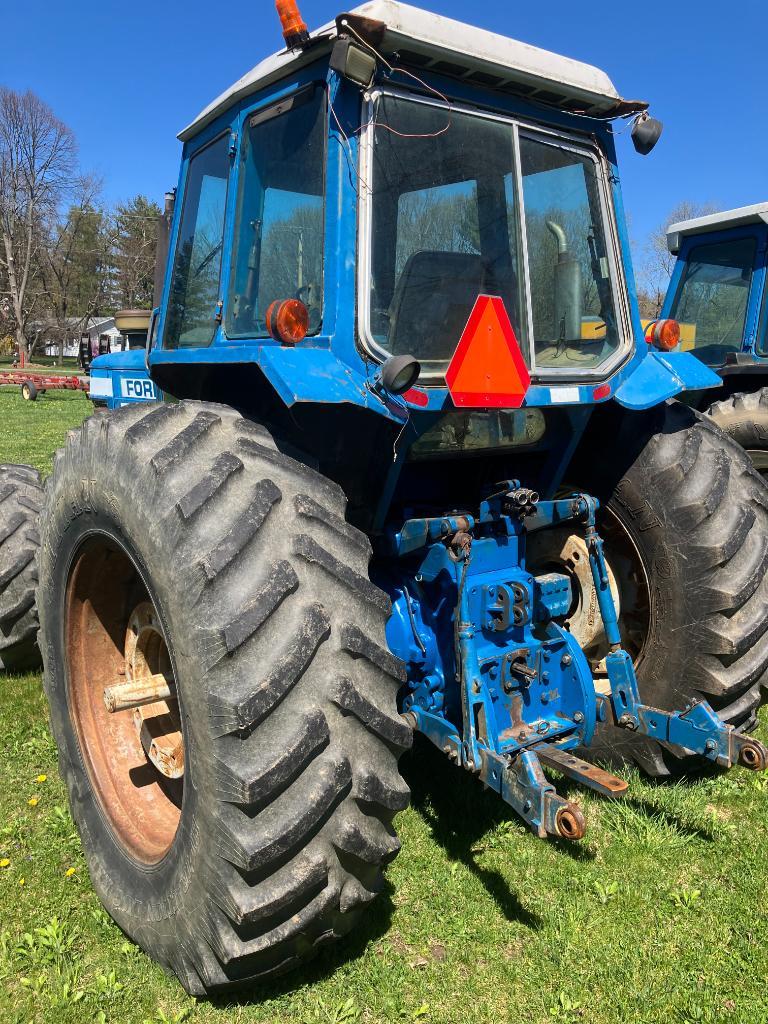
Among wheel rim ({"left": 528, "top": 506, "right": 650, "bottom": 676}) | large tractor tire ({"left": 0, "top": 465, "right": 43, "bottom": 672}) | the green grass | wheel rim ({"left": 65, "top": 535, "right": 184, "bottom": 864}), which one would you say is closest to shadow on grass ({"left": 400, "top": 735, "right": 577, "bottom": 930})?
wheel rim ({"left": 528, "top": 506, "right": 650, "bottom": 676})

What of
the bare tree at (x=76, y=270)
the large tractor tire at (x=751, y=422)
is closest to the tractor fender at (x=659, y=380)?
the large tractor tire at (x=751, y=422)

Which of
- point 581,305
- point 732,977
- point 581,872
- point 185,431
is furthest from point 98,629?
point 732,977

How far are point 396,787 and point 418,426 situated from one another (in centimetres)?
110

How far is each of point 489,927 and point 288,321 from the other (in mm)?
2025

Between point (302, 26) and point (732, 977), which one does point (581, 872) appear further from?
point (302, 26)

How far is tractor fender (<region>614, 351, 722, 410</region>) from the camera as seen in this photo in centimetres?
293

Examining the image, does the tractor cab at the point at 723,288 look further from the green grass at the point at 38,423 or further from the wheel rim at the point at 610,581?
the green grass at the point at 38,423

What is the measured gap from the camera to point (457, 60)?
244cm

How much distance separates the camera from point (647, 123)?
297cm

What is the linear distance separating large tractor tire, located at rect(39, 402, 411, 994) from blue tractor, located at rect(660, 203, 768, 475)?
4.59m

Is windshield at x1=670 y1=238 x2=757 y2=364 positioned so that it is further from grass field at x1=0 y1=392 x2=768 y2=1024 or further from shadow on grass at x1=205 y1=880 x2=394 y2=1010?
shadow on grass at x1=205 y1=880 x2=394 y2=1010

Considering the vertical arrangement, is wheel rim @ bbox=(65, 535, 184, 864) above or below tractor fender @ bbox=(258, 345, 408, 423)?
below

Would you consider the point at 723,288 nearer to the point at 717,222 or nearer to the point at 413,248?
the point at 717,222

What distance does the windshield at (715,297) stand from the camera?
6500mm
